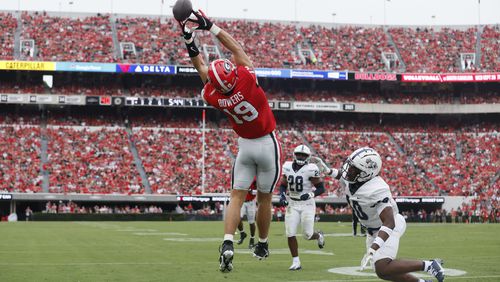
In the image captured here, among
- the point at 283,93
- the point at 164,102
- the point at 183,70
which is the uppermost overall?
the point at 183,70

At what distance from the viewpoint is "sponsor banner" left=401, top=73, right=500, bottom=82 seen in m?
56.4

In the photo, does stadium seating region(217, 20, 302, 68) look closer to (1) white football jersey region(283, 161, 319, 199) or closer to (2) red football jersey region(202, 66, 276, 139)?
(1) white football jersey region(283, 161, 319, 199)

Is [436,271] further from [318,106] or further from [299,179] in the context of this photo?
[318,106]

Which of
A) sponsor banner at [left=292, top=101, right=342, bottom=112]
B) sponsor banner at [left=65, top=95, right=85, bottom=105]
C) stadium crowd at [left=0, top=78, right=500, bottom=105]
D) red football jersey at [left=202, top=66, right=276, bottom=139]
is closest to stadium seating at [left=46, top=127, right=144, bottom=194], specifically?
sponsor banner at [left=65, top=95, right=85, bottom=105]

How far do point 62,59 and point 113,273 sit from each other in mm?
45315

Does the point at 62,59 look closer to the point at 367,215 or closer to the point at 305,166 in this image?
the point at 305,166

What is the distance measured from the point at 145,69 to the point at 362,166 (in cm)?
4620

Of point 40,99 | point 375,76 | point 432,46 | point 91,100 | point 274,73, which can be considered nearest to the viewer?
point 40,99

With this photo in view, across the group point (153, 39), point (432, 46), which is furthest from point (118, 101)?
point (432, 46)

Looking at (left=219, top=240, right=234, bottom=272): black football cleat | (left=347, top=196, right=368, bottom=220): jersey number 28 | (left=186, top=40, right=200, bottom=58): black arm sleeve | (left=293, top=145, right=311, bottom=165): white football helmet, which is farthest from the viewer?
(left=293, top=145, right=311, bottom=165): white football helmet

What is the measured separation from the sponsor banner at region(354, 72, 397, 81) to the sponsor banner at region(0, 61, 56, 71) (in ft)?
80.5

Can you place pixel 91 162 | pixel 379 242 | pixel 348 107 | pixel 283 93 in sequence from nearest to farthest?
1. pixel 379 242
2. pixel 91 162
3. pixel 348 107
4. pixel 283 93

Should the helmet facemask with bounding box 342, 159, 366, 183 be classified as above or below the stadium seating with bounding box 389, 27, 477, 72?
below

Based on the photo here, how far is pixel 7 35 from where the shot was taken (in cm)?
5522
